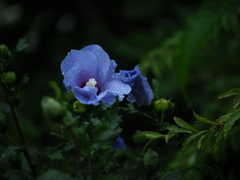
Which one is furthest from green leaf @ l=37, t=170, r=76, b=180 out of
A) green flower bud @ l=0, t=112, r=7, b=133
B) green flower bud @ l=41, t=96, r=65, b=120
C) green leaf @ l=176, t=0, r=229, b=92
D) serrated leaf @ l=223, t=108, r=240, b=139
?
green leaf @ l=176, t=0, r=229, b=92

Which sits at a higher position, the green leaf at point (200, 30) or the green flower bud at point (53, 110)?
the green flower bud at point (53, 110)

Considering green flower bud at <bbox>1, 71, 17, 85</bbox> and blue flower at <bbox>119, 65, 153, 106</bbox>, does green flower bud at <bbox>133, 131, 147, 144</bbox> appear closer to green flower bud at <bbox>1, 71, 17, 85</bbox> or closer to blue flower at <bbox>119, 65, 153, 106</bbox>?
blue flower at <bbox>119, 65, 153, 106</bbox>

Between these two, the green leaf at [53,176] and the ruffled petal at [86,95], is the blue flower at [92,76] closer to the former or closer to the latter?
the ruffled petal at [86,95]

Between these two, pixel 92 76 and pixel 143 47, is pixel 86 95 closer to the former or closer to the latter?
pixel 92 76

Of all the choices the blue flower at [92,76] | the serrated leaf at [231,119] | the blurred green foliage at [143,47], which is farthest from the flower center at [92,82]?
the blurred green foliage at [143,47]

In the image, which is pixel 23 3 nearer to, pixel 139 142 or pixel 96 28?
pixel 96 28

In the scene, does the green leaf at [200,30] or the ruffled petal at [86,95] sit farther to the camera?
the green leaf at [200,30]
